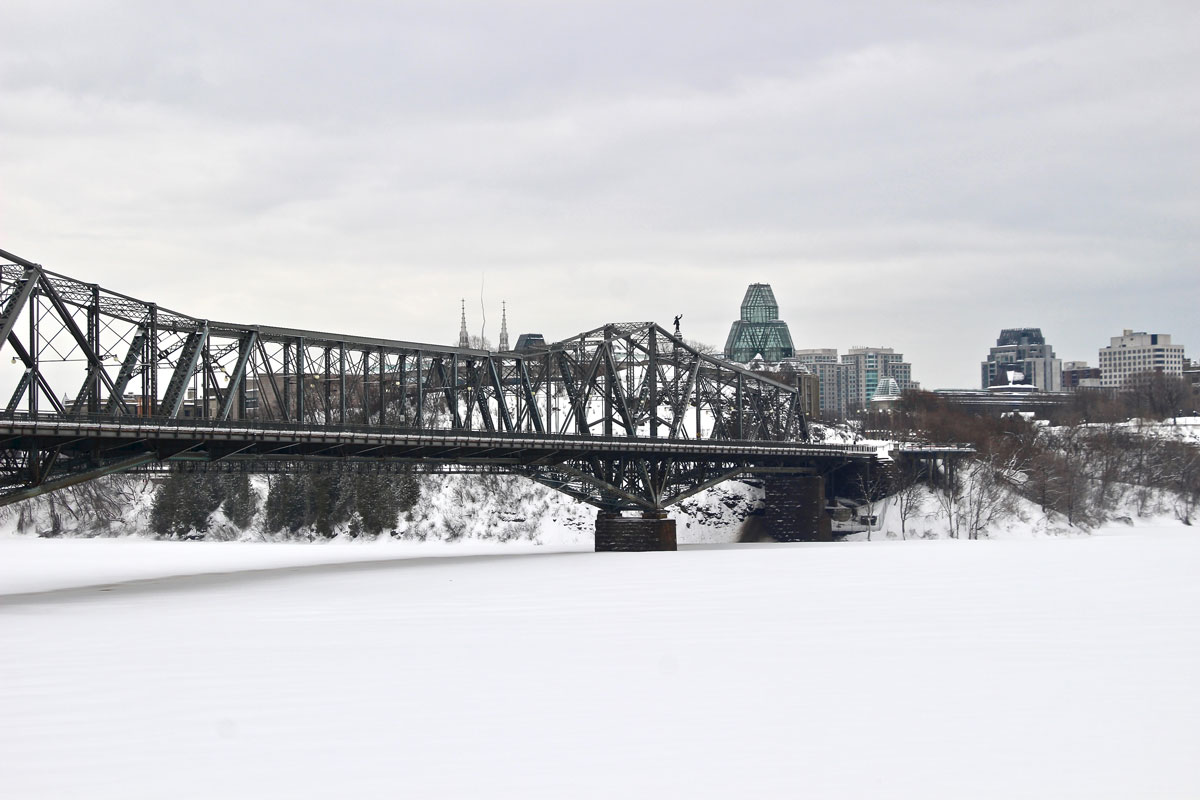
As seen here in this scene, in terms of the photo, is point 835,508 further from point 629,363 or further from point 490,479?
point 490,479

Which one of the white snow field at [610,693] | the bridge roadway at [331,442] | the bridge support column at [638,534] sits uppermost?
the bridge roadway at [331,442]

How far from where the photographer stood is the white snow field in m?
19.3

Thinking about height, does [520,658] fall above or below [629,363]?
below

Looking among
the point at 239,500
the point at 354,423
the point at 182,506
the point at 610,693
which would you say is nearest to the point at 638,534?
the point at 354,423

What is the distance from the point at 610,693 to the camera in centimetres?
2592

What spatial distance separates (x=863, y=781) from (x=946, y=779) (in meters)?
1.26

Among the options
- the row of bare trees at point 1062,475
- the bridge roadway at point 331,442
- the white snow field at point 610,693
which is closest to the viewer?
the white snow field at point 610,693

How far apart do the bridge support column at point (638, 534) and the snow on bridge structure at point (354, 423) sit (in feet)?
0.38

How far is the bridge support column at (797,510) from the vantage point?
113 meters

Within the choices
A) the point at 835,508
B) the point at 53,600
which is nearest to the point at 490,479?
the point at 835,508

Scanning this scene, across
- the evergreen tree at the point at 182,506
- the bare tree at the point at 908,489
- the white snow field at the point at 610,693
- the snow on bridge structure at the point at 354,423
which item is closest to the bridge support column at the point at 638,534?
the snow on bridge structure at the point at 354,423

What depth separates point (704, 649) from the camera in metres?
31.9

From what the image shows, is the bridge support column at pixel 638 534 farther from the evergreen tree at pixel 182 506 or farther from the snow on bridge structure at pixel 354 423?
the evergreen tree at pixel 182 506

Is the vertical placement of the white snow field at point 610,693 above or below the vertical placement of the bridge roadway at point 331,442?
below
